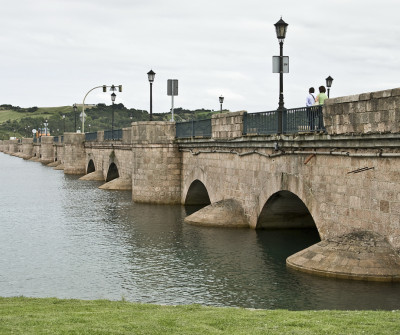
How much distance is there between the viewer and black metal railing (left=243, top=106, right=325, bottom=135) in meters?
18.1

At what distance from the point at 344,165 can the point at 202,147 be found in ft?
44.8

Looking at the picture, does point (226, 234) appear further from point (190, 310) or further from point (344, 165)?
point (190, 310)

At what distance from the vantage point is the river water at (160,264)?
14492 millimetres

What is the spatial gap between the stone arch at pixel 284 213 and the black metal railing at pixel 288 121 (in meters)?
2.29

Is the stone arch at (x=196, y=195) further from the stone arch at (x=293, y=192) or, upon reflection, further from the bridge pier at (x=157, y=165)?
the stone arch at (x=293, y=192)

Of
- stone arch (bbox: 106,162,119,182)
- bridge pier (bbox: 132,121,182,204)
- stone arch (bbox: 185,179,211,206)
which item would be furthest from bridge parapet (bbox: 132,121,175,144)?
stone arch (bbox: 106,162,119,182)

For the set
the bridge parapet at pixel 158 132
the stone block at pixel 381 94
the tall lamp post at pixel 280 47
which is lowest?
the bridge parapet at pixel 158 132

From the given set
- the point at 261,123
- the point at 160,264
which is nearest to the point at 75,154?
the point at 261,123

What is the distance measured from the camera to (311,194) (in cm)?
1841

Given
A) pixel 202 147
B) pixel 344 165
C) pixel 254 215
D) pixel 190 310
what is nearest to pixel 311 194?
pixel 344 165

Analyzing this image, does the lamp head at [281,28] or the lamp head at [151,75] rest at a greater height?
the lamp head at [151,75]

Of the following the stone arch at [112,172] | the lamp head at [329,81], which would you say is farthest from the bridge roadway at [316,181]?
the stone arch at [112,172]

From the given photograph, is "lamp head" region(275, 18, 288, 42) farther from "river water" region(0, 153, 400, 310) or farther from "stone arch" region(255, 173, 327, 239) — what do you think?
"river water" region(0, 153, 400, 310)

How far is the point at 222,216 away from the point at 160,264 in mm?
6416
